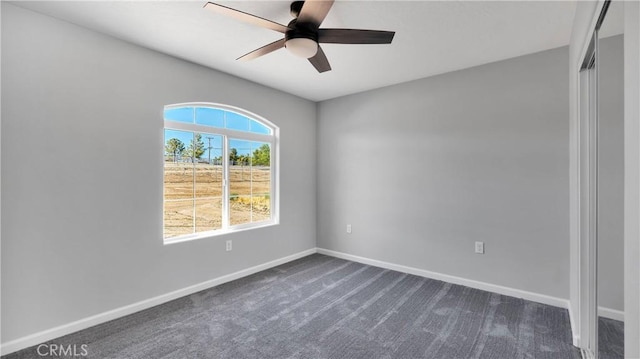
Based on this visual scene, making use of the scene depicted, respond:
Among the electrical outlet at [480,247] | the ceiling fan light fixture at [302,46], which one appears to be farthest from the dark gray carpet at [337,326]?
the ceiling fan light fixture at [302,46]

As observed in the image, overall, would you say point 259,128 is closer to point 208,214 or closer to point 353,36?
point 208,214

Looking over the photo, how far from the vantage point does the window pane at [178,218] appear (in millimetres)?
2947

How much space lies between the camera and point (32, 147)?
2076 mm

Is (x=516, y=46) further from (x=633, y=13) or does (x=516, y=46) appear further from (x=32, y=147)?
(x=32, y=147)

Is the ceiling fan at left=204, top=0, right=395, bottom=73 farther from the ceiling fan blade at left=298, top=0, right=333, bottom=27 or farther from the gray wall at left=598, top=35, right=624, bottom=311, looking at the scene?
the gray wall at left=598, top=35, right=624, bottom=311

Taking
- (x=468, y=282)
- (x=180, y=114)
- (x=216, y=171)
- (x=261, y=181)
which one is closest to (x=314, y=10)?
(x=180, y=114)

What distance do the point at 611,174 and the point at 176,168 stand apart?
3390 mm

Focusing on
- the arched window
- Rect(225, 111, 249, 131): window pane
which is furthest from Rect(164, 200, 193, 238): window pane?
Rect(225, 111, 249, 131): window pane

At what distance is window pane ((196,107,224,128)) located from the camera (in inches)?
126

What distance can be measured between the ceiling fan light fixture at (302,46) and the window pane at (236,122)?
5.80 ft

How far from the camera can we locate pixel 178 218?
3035 mm

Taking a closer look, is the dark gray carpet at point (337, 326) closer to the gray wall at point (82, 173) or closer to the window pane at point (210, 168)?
the gray wall at point (82, 173)

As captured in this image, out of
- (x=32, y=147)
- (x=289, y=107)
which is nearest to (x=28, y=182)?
(x=32, y=147)

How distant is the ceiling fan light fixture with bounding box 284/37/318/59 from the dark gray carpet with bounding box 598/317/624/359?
6.98ft
